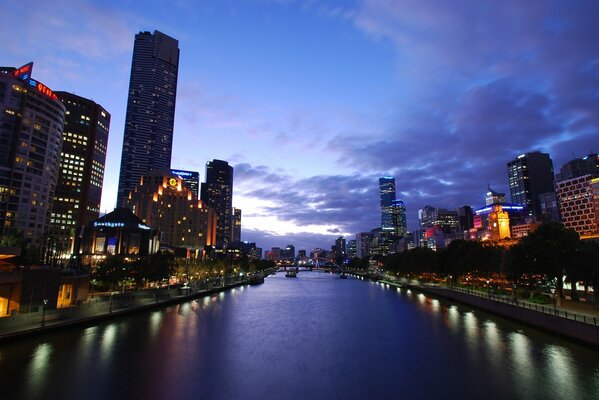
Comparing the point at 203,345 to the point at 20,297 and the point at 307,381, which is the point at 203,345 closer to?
the point at 307,381

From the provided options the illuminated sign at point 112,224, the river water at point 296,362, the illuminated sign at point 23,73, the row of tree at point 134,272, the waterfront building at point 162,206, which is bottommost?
the river water at point 296,362

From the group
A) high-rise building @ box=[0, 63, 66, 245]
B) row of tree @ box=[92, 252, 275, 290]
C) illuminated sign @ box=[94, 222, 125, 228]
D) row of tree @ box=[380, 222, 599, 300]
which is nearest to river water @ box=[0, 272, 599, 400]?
row of tree @ box=[380, 222, 599, 300]

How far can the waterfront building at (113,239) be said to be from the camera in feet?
404

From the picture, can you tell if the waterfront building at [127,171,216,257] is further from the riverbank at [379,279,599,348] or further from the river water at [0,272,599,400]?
the riverbank at [379,279,599,348]

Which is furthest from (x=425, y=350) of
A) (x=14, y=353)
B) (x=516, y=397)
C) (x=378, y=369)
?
(x=14, y=353)

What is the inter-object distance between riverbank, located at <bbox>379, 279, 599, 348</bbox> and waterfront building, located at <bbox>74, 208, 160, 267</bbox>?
10210 cm

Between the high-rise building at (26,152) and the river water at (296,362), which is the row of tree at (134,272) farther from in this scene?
the high-rise building at (26,152)

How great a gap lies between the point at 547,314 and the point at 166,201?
591ft

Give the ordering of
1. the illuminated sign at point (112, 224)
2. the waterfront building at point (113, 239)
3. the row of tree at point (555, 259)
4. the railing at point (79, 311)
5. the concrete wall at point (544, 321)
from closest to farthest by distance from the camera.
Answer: the concrete wall at point (544, 321) → the railing at point (79, 311) → the row of tree at point (555, 259) → the waterfront building at point (113, 239) → the illuminated sign at point (112, 224)

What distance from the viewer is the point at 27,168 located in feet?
440

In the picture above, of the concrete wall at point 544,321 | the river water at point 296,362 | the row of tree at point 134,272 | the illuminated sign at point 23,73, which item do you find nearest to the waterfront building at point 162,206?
the illuminated sign at point 23,73

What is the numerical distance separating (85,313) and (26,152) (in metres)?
114

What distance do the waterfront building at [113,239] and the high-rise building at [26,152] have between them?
69.9 feet

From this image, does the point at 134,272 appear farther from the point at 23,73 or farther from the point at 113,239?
the point at 23,73
